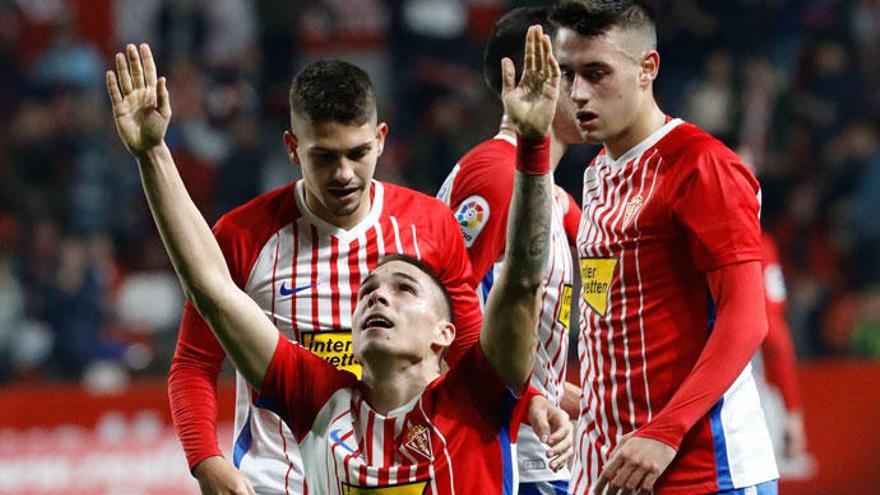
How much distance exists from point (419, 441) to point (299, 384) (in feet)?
1.05

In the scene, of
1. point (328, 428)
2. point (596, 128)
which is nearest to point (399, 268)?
point (328, 428)

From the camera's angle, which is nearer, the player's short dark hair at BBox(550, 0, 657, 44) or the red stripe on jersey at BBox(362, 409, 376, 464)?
the red stripe on jersey at BBox(362, 409, 376, 464)

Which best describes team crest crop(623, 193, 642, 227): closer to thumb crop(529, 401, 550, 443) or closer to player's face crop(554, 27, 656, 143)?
player's face crop(554, 27, 656, 143)

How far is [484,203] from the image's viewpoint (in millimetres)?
4324

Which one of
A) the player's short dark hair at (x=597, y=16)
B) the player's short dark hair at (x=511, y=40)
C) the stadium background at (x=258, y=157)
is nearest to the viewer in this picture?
the player's short dark hair at (x=597, y=16)

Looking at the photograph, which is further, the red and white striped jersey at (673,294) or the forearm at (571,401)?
the forearm at (571,401)

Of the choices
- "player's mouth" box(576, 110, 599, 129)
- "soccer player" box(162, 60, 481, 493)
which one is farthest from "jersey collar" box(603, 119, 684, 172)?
"soccer player" box(162, 60, 481, 493)

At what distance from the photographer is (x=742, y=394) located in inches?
139

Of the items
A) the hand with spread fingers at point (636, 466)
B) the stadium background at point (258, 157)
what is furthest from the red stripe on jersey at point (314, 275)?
the stadium background at point (258, 157)

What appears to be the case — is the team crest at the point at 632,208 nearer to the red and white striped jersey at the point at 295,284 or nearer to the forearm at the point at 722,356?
the forearm at the point at 722,356

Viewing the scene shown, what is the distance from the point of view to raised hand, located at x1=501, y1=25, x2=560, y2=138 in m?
3.08

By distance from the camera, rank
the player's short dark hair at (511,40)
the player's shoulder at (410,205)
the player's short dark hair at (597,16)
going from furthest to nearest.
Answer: the player's short dark hair at (511,40), the player's shoulder at (410,205), the player's short dark hair at (597,16)

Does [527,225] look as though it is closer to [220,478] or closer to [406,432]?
[406,432]

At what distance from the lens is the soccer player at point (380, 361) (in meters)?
3.19
